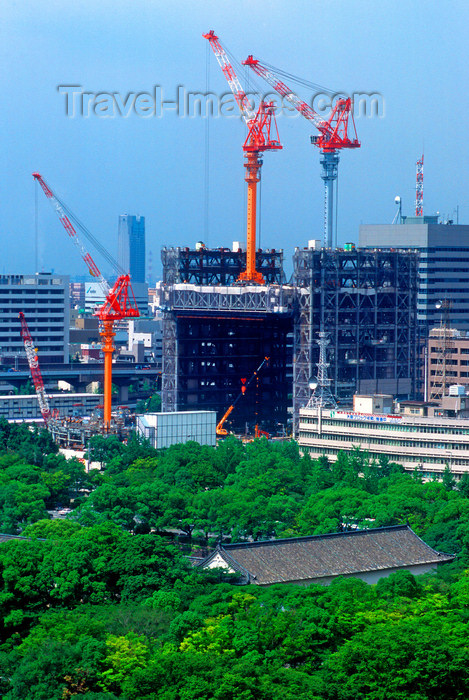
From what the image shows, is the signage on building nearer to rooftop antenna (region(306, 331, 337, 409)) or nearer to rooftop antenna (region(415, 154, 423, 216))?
rooftop antenna (region(306, 331, 337, 409))

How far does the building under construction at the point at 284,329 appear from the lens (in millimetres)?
118188

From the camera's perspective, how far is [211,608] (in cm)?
5184

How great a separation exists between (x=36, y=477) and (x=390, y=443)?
24.4m

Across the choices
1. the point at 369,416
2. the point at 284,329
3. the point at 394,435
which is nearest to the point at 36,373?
the point at 284,329

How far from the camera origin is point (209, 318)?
124750mm

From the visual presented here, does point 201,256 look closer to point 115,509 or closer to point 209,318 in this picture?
point 209,318

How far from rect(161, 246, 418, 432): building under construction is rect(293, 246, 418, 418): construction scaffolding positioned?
3.5 inches

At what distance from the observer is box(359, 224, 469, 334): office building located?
158375 mm

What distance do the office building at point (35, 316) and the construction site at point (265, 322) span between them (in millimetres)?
A: 36611

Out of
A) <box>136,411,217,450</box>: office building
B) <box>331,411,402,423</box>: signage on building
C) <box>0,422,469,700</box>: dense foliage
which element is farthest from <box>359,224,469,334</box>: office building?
<box>0,422,469,700</box>: dense foliage

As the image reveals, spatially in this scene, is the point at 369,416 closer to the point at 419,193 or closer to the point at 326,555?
the point at 326,555

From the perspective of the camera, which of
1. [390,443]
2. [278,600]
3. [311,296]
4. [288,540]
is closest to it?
[278,600]

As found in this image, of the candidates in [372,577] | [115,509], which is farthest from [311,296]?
[372,577]

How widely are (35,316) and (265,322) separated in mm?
44566
